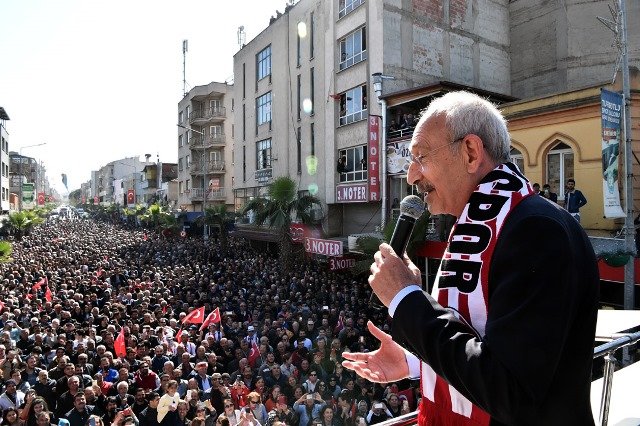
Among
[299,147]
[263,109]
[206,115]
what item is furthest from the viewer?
[206,115]

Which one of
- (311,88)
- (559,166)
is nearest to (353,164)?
(311,88)

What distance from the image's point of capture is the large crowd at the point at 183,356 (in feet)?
22.9

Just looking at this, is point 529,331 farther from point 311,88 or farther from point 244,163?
point 244,163

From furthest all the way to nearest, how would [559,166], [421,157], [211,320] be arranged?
[559,166] → [211,320] → [421,157]

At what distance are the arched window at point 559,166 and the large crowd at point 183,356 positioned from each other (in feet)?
23.4

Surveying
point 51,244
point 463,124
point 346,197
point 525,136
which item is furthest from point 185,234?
point 463,124

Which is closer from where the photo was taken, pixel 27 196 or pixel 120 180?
pixel 27 196

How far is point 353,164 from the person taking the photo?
23.2 meters

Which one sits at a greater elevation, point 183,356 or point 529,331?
point 529,331

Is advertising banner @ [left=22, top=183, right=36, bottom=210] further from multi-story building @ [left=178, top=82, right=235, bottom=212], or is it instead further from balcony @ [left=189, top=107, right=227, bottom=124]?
balcony @ [left=189, top=107, right=227, bottom=124]

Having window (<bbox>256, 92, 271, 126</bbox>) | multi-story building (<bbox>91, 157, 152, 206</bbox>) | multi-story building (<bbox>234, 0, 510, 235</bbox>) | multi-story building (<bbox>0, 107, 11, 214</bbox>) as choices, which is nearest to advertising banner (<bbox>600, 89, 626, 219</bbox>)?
multi-story building (<bbox>234, 0, 510, 235</bbox>)

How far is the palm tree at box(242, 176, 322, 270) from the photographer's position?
18.9 meters

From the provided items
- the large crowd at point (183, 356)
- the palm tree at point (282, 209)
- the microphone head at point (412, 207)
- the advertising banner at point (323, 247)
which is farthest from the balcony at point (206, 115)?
the microphone head at point (412, 207)

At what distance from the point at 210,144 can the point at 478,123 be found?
46508mm
